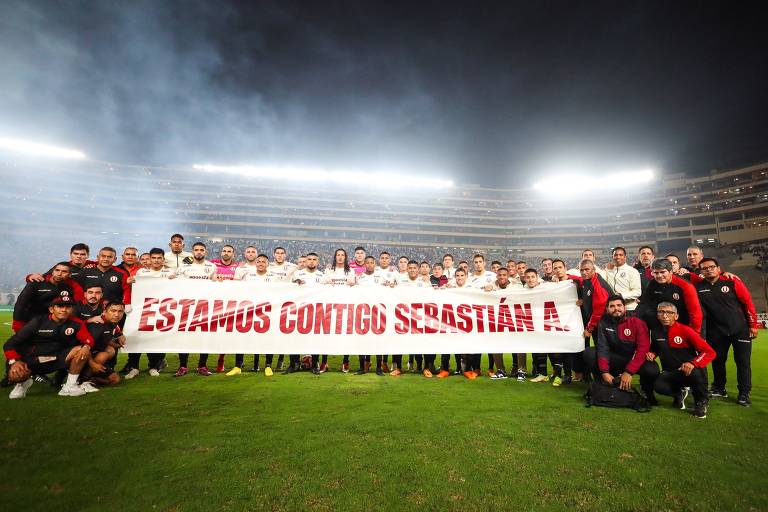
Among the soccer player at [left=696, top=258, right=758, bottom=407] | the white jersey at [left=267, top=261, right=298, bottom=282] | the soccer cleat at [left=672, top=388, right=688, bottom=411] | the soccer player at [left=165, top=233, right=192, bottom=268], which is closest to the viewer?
the soccer cleat at [left=672, top=388, right=688, bottom=411]

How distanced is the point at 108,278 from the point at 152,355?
4.95 feet

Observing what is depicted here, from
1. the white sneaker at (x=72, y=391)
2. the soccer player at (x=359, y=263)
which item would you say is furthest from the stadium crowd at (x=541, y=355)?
the soccer player at (x=359, y=263)

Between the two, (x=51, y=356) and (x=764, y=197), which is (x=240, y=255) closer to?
(x=51, y=356)

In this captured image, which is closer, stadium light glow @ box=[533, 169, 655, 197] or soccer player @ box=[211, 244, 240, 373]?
soccer player @ box=[211, 244, 240, 373]

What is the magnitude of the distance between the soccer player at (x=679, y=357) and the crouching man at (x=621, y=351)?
0.14m

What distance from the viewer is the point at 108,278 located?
5.86 metres

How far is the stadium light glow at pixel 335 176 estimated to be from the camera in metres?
62.3

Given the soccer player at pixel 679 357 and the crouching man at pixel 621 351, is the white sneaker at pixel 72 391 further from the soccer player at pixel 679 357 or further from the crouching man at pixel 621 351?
the soccer player at pixel 679 357

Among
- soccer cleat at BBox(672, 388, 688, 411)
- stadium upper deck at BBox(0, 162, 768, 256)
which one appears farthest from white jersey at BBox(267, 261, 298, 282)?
stadium upper deck at BBox(0, 162, 768, 256)

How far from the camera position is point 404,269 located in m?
8.01

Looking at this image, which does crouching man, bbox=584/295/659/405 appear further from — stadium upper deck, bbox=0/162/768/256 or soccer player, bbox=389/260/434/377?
stadium upper deck, bbox=0/162/768/256

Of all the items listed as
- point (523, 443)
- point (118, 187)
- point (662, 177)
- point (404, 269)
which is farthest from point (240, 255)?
point (662, 177)

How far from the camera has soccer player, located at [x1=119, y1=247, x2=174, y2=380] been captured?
579 centimetres

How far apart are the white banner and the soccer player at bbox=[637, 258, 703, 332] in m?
1.16
